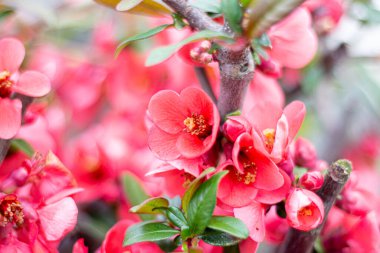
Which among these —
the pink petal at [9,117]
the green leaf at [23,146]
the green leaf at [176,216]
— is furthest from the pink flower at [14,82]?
the green leaf at [176,216]

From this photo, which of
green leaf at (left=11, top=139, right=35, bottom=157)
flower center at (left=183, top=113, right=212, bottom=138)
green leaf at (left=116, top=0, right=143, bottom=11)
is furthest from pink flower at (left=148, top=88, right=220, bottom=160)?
A: green leaf at (left=11, top=139, right=35, bottom=157)

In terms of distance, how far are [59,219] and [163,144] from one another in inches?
5.7

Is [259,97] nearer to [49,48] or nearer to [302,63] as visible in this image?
[302,63]

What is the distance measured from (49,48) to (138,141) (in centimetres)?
36

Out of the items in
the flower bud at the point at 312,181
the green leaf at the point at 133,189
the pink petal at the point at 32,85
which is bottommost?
the green leaf at the point at 133,189

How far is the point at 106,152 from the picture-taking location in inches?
39.0

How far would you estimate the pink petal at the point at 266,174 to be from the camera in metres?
0.58

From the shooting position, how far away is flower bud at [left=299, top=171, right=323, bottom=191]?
23.4 inches

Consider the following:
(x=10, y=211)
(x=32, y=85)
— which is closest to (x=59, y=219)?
(x=10, y=211)

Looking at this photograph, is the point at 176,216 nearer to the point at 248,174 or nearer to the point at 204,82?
the point at 248,174

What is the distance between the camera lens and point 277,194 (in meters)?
0.59

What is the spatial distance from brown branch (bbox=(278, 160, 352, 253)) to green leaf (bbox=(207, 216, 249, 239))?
125 mm

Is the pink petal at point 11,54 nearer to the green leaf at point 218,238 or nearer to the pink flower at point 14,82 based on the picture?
the pink flower at point 14,82

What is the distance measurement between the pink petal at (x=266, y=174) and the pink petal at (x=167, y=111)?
0.32 feet
